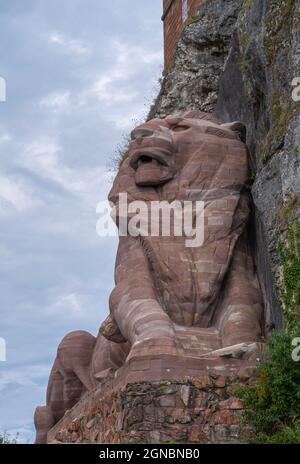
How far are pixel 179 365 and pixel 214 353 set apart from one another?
0.57 meters

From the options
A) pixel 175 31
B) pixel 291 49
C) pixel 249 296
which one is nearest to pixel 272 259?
pixel 249 296

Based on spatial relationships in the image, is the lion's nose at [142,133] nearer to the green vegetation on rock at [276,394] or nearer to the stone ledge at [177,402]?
the stone ledge at [177,402]

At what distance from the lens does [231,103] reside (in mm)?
15711

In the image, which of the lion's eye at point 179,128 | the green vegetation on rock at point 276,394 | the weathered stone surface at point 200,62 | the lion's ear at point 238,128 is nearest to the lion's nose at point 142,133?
the lion's eye at point 179,128

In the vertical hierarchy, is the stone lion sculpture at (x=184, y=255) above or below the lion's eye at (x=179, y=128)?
below

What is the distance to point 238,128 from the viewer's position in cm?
1481

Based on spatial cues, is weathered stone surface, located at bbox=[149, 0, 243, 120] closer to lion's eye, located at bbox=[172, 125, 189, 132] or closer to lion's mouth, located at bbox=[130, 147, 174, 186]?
lion's eye, located at bbox=[172, 125, 189, 132]

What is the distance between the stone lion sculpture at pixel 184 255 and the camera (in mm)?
12781

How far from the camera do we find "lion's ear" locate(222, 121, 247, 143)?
14.8 meters

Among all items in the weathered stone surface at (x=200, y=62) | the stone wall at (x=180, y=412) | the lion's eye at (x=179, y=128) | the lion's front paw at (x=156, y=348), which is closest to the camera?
the stone wall at (x=180, y=412)

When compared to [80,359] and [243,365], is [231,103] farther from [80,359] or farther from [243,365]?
[243,365]

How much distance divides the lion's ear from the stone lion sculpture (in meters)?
0.01

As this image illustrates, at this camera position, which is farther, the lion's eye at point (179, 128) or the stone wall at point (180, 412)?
the lion's eye at point (179, 128)

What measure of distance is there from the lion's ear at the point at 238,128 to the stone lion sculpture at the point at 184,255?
0.05 feet
